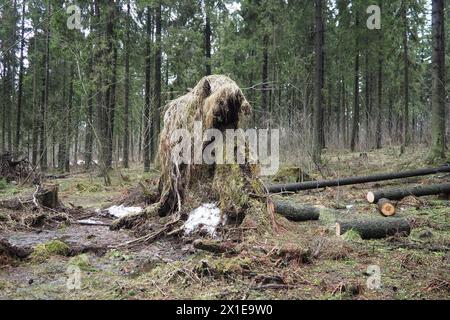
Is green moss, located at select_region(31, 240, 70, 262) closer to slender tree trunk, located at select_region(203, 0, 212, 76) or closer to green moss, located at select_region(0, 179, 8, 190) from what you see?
green moss, located at select_region(0, 179, 8, 190)

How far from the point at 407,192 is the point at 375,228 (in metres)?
3.37

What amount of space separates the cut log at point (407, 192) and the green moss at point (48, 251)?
6.68 metres

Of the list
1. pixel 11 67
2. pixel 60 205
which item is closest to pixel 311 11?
pixel 60 205

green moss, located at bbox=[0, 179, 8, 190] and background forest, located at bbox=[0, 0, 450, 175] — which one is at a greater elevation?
background forest, located at bbox=[0, 0, 450, 175]

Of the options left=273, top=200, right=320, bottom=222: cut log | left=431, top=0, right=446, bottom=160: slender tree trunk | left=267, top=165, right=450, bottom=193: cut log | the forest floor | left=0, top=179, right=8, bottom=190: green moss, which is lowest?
the forest floor

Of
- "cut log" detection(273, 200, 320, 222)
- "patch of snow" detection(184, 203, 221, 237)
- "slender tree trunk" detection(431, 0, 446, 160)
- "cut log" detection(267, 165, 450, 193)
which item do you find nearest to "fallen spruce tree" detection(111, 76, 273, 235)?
"patch of snow" detection(184, 203, 221, 237)

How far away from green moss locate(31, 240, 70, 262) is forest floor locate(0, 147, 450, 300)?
0.01 metres

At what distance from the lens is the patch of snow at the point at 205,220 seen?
21.5 ft

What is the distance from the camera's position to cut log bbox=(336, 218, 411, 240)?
652 centimetres

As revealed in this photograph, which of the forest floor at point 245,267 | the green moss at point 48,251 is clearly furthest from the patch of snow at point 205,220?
the green moss at point 48,251

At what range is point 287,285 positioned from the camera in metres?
4.48

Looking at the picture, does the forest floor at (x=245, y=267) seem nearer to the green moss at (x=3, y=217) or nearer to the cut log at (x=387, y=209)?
the green moss at (x=3, y=217)

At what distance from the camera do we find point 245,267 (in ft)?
16.1
